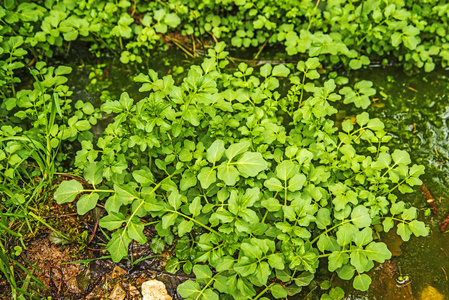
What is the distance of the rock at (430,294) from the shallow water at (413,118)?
0.02 m

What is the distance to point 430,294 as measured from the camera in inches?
101

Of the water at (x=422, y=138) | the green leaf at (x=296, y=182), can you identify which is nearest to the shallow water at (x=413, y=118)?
the water at (x=422, y=138)

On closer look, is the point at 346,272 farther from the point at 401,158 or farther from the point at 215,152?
the point at 215,152

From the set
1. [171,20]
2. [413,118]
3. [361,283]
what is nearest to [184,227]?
[361,283]

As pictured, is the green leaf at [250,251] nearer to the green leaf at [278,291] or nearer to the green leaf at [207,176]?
the green leaf at [278,291]

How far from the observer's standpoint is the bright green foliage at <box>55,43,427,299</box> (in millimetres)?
2293

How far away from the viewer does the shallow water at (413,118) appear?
268 cm

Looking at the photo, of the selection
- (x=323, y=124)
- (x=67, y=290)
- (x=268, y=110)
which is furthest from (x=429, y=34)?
(x=67, y=290)

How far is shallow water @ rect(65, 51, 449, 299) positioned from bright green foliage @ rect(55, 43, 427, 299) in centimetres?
35

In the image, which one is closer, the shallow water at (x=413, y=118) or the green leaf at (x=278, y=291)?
the green leaf at (x=278, y=291)

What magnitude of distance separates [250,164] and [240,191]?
0.88 ft

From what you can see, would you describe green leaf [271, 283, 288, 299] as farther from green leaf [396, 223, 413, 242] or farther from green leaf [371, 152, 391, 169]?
green leaf [371, 152, 391, 169]

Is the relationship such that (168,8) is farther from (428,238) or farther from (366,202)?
(428,238)

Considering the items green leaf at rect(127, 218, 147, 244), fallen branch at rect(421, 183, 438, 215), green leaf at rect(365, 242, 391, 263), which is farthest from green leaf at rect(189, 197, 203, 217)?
fallen branch at rect(421, 183, 438, 215)
